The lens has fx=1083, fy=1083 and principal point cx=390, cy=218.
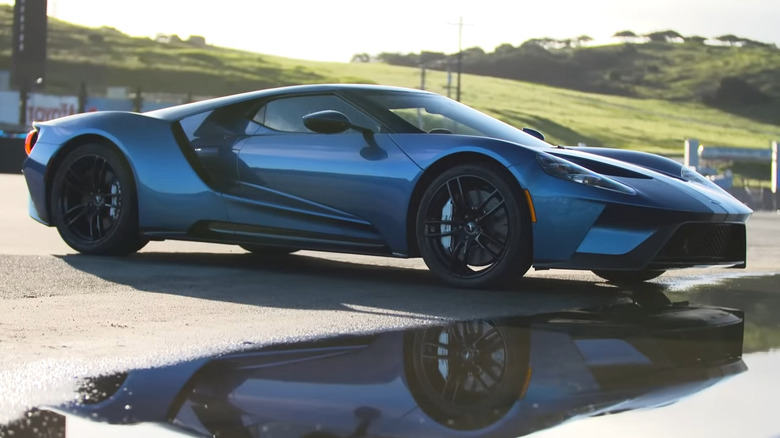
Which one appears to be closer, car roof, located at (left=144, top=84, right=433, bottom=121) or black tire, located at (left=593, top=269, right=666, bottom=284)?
car roof, located at (left=144, top=84, right=433, bottom=121)

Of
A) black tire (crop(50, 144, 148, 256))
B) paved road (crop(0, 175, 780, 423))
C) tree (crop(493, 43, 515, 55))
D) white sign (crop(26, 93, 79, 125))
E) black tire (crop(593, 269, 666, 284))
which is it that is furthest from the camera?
tree (crop(493, 43, 515, 55))

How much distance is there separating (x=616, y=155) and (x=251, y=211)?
87.2 inches

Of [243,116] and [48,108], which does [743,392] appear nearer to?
[243,116]

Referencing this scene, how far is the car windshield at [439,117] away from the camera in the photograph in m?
6.16

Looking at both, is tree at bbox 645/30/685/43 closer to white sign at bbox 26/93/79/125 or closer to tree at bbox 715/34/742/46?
tree at bbox 715/34/742/46

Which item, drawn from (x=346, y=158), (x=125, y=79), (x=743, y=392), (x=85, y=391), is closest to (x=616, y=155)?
(x=346, y=158)

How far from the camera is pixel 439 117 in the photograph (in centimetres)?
633

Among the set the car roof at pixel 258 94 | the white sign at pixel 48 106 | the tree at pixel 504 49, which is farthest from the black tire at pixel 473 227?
the tree at pixel 504 49

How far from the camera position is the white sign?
74688 millimetres

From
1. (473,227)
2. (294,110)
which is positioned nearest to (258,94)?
(294,110)

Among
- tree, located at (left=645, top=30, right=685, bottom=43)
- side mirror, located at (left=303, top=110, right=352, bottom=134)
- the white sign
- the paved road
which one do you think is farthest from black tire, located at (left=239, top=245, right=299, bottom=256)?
tree, located at (left=645, top=30, right=685, bottom=43)

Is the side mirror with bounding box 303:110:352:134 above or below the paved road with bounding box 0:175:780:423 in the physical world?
above

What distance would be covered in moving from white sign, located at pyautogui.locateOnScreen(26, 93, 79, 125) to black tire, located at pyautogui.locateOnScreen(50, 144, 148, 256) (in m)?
70.3

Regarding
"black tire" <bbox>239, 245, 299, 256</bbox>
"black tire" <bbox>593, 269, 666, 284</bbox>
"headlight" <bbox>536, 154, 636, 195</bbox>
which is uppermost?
"headlight" <bbox>536, 154, 636, 195</bbox>
